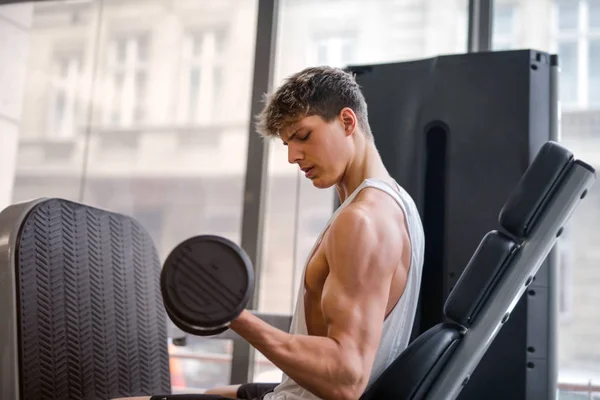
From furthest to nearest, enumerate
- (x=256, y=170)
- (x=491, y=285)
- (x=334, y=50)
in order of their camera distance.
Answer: (x=334, y=50), (x=256, y=170), (x=491, y=285)

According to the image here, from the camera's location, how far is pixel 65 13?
3.48m

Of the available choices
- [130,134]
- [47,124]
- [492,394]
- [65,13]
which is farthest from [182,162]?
[492,394]

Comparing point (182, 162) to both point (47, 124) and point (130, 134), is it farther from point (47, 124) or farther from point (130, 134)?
point (47, 124)

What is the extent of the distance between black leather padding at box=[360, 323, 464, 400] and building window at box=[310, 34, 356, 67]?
198cm

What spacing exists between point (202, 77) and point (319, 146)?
6.11ft

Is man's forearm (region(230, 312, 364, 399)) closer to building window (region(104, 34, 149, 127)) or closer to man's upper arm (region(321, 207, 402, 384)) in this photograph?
man's upper arm (region(321, 207, 402, 384))

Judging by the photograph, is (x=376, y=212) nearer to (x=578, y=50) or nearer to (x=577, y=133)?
(x=577, y=133)

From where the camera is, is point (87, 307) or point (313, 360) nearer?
point (313, 360)

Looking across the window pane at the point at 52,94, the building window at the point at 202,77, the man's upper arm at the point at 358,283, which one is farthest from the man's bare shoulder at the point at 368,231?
the window pane at the point at 52,94

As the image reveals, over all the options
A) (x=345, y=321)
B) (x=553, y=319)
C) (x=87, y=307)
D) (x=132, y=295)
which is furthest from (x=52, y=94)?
(x=345, y=321)

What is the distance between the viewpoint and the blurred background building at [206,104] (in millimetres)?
2654

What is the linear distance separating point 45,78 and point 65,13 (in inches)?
13.6

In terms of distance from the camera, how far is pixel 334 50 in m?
3.07

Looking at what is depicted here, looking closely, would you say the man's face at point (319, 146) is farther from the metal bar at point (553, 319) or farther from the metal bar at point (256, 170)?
the metal bar at point (256, 170)
